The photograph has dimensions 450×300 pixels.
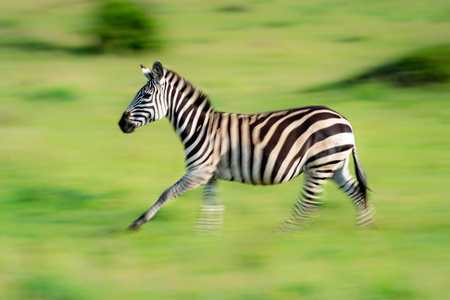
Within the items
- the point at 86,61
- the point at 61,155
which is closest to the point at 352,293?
the point at 61,155

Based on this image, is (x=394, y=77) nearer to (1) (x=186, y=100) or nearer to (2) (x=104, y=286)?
(1) (x=186, y=100)

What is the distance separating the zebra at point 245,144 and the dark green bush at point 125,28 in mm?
11771

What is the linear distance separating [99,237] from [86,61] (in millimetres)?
11112

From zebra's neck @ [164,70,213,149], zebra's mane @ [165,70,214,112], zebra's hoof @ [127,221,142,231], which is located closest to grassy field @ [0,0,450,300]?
zebra's hoof @ [127,221,142,231]

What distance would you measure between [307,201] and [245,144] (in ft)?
2.63

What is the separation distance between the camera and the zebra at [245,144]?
7.34m

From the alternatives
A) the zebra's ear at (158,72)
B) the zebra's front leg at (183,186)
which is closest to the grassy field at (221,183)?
the zebra's front leg at (183,186)

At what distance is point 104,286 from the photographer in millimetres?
6332

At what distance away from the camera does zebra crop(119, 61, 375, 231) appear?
24.1 ft

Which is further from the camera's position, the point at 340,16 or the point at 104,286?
the point at 340,16

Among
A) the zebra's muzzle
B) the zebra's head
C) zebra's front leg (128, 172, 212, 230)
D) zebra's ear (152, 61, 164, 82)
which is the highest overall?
zebra's ear (152, 61, 164, 82)

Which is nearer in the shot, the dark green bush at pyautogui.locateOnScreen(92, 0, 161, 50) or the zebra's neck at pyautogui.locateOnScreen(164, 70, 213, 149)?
the zebra's neck at pyautogui.locateOnScreen(164, 70, 213, 149)

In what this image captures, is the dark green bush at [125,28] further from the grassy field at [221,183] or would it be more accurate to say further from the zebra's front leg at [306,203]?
the zebra's front leg at [306,203]

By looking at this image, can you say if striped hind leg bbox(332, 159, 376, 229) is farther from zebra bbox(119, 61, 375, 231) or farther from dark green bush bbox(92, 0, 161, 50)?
dark green bush bbox(92, 0, 161, 50)
